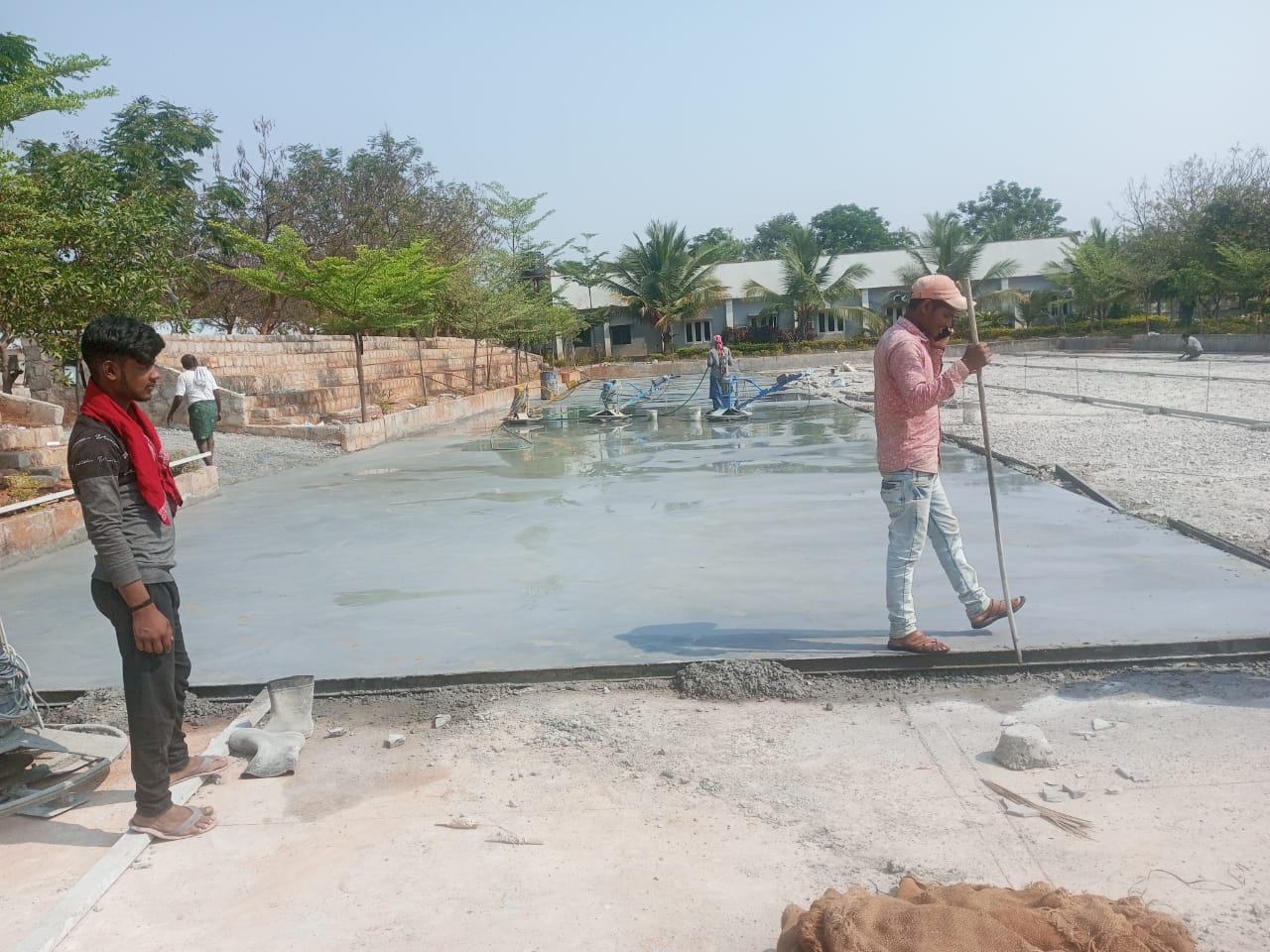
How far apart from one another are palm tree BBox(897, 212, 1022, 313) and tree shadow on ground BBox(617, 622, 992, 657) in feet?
142

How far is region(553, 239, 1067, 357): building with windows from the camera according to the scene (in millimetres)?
49000

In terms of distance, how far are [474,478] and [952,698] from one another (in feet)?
26.8

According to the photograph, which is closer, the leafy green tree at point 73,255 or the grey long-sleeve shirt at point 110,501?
the grey long-sleeve shirt at point 110,501

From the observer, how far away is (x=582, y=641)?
5102 millimetres

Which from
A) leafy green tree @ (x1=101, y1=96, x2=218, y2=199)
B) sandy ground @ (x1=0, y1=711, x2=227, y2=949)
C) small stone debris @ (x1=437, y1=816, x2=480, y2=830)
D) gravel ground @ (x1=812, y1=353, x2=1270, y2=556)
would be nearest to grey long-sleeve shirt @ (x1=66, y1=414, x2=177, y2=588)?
sandy ground @ (x1=0, y1=711, x2=227, y2=949)

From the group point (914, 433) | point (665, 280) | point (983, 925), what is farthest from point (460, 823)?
point (665, 280)

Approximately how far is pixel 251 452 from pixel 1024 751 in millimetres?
13166

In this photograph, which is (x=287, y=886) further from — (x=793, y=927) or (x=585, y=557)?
(x=585, y=557)

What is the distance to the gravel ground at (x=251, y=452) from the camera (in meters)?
13.4

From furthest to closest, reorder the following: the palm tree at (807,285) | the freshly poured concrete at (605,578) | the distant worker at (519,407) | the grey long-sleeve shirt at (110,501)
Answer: the palm tree at (807,285), the distant worker at (519,407), the freshly poured concrete at (605,578), the grey long-sleeve shirt at (110,501)

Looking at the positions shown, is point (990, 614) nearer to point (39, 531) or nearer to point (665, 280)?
point (39, 531)

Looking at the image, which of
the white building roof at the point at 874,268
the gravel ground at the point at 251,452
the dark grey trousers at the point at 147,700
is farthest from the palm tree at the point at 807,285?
the dark grey trousers at the point at 147,700

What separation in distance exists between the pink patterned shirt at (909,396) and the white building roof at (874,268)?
147 feet

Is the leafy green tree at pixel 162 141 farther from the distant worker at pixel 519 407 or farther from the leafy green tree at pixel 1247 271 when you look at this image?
the leafy green tree at pixel 1247 271
